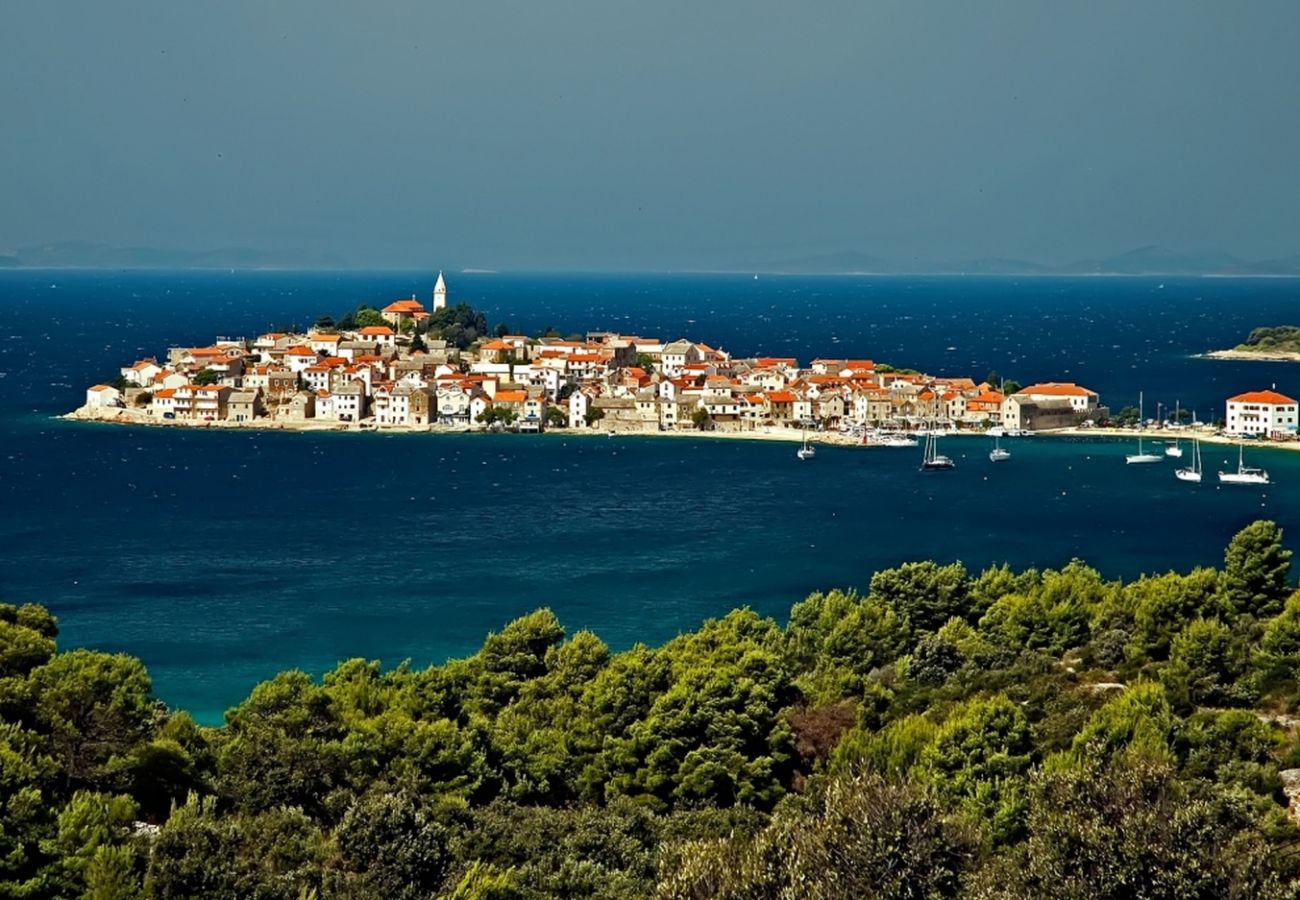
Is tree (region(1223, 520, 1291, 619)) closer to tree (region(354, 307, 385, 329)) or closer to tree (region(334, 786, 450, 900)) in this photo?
tree (region(334, 786, 450, 900))

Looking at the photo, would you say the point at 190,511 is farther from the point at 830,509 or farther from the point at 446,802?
the point at 446,802

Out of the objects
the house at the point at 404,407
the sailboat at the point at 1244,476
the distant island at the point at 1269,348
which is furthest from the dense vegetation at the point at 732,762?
the distant island at the point at 1269,348

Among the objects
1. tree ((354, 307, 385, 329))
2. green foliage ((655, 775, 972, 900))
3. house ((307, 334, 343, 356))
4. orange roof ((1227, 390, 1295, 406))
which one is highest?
tree ((354, 307, 385, 329))

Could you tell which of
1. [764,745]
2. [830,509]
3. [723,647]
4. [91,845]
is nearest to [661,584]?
[830,509]

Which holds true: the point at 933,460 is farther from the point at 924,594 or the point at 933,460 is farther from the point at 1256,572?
the point at 1256,572

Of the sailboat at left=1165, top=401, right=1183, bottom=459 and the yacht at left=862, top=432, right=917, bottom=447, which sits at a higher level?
the yacht at left=862, top=432, right=917, bottom=447

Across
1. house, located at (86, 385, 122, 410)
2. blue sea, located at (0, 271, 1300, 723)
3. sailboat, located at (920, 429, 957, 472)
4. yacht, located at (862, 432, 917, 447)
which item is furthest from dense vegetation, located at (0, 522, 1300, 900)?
house, located at (86, 385, 122, 410)
